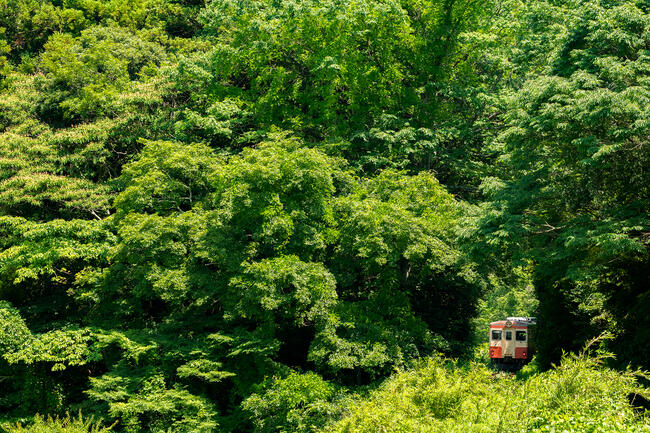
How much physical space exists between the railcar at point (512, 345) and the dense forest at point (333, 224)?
497 cm

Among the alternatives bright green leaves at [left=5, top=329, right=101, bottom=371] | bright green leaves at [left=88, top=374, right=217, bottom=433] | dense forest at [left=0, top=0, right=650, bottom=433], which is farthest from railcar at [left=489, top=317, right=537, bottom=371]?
bright green leaves at [left=5, top=329, right=101, bottom=371]

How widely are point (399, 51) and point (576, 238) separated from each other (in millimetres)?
12590

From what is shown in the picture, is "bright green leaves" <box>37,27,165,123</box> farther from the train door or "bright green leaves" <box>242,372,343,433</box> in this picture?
the train door

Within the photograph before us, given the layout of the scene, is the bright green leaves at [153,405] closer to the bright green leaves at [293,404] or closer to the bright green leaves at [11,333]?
the bright green leaves at [293,404]

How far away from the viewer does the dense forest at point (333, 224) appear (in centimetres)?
1034

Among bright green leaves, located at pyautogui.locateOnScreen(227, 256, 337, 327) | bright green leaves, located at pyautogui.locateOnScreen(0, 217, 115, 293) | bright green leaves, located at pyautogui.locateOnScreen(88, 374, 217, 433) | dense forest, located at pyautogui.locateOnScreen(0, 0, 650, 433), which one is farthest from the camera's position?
bright green leaves, located at pyautogui.locateOnScreen(0, 217, 115, 293)

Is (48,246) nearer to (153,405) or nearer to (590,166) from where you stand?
(153,405)

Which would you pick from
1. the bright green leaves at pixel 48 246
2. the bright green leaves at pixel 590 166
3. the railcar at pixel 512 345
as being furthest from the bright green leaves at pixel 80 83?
the railcar at pixel 512 345

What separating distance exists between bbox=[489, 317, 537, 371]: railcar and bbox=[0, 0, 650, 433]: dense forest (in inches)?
196

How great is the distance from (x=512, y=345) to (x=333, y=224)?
1302cm

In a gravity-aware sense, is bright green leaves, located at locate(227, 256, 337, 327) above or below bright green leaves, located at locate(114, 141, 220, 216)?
below

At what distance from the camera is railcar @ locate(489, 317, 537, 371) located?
22859 millimetres

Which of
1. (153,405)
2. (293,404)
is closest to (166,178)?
(153,405)

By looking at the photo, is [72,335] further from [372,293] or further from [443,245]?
[443,245]
